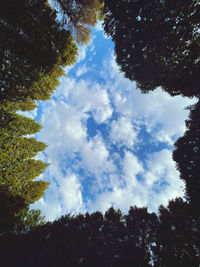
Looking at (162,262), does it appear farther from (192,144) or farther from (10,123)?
(10,123)

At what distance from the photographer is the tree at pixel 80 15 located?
7.70 m

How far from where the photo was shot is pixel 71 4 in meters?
7.74

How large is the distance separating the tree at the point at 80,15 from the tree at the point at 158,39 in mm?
1637

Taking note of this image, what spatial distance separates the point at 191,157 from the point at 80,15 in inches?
620

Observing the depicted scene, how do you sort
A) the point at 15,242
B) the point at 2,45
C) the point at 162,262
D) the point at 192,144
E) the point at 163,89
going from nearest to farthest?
the point at 2,45, the point at 162,262, the point at 15,242, the point at 192,144, the point at 163,89

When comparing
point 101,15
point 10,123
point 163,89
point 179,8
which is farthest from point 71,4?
point 163,89

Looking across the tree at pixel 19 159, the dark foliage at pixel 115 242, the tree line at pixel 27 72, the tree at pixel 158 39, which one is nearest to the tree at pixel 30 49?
the tree line at pixel 27 72

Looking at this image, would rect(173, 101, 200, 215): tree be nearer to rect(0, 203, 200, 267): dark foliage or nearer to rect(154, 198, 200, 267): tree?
rect(154, 198, 200, 267): tree

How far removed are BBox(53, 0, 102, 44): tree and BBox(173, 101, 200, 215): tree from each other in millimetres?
13693

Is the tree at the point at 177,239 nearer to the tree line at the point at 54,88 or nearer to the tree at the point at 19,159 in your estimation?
the tree line at the point at 54,88

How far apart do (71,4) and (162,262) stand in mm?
20892

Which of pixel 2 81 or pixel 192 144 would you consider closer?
pixel 2 81

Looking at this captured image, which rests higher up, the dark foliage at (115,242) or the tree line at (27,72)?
the tree line at (27,72)

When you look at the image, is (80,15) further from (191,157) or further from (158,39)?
(191,157)
